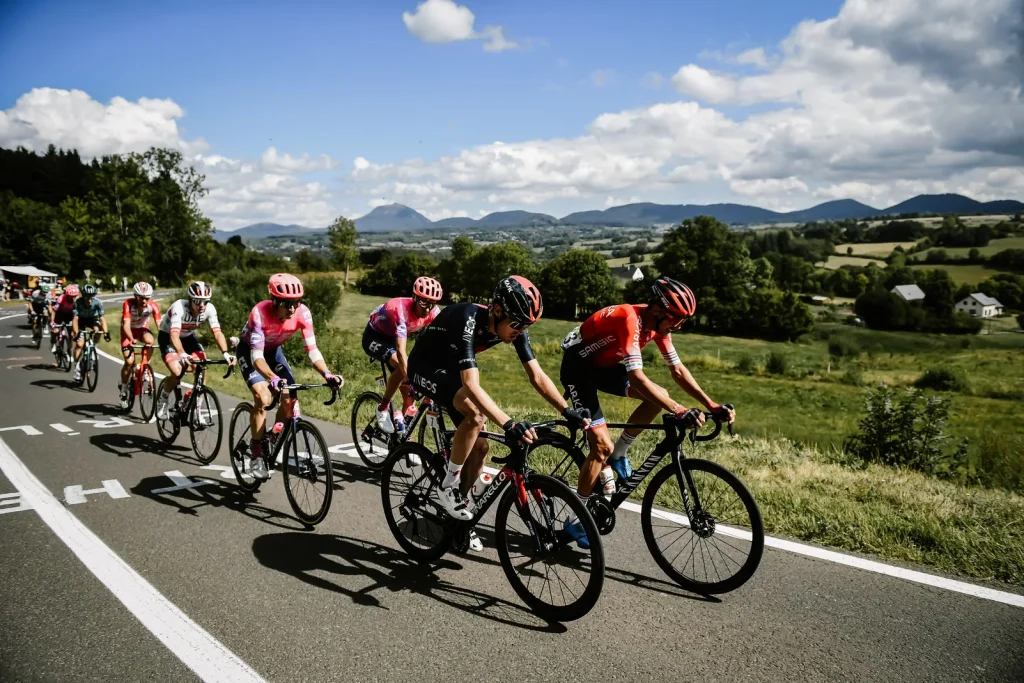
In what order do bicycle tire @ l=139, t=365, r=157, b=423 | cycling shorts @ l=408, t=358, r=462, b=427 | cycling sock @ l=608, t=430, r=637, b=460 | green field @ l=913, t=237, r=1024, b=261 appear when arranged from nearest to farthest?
1. cycling shorts @ l=408, t=358, r=462, b=427
2. cycling sock @ l=608, t=430, r=637, b=460
3. bicycle tire @ l=139, t=365, r=157, b=423
4. green field @ l=913, t=237, r=1024, b=261

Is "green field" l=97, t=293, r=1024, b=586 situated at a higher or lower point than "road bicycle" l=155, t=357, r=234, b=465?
lower

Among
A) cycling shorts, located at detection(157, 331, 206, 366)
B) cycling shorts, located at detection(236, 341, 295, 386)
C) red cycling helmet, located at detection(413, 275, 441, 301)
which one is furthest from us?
cycling shorts, located at detection(157, 331, 206, 366)

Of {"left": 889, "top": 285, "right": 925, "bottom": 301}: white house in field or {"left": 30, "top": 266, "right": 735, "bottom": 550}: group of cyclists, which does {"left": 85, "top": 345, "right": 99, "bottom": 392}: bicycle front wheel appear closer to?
{"left": 30, "top": 266, "right": 735, "bottom": 550}: group of cyclists

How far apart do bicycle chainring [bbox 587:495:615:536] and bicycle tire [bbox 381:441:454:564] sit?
1.10 meters

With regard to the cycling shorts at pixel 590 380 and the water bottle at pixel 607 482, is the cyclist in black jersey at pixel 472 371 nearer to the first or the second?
the water bottle at pixel 607 482

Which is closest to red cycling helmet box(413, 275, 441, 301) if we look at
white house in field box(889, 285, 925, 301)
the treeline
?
the treeline

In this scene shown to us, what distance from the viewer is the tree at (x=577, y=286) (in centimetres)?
3894

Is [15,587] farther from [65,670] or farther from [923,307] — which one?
[923,307]

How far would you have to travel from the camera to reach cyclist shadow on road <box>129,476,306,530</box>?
19.4ft

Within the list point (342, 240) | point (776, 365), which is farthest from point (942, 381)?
point (342, 240)

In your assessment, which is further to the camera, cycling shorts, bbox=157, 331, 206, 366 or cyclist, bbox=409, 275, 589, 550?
cycling shorts, bbox=157, 331, 206, 366

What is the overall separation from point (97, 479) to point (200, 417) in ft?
4.35

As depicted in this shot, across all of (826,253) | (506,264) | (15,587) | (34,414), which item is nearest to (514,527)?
(15,587)

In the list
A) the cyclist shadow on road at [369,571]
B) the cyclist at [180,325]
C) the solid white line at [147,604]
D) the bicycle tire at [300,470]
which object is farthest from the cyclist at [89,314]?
the cyclist shadow on road at [369,571]
